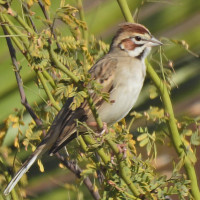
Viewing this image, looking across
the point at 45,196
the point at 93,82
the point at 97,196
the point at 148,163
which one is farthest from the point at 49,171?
the point at 93,82

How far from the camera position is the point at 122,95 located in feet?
8.19

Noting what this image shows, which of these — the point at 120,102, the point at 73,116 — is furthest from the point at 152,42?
the point at 73,116

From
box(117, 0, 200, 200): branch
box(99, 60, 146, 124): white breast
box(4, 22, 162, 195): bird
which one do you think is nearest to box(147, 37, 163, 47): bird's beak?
box(4, 22, 162, 195): bird

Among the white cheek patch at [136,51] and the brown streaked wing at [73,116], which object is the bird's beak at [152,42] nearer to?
the white cheek patch at [136,51]

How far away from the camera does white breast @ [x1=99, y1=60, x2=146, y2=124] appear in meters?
2.47

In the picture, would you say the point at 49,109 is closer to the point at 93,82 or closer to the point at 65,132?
the point at 65,132

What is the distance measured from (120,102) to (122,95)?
28 millimetres

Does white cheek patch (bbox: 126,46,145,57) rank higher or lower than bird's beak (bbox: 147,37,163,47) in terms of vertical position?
lower

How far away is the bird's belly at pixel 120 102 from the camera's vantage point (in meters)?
2.46

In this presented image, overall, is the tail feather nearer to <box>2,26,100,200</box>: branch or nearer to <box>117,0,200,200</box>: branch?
<box>2,26,100,200</box>: branch

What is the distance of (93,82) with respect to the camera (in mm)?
1669

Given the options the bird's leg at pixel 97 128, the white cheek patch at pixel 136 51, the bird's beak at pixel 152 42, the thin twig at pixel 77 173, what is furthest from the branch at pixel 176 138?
the white cheek patch at pixel 136 51

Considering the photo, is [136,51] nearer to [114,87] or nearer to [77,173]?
[114,87]

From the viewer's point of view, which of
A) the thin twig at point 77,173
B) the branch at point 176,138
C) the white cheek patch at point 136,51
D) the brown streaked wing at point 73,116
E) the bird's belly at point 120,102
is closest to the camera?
the branch at point 176,138
